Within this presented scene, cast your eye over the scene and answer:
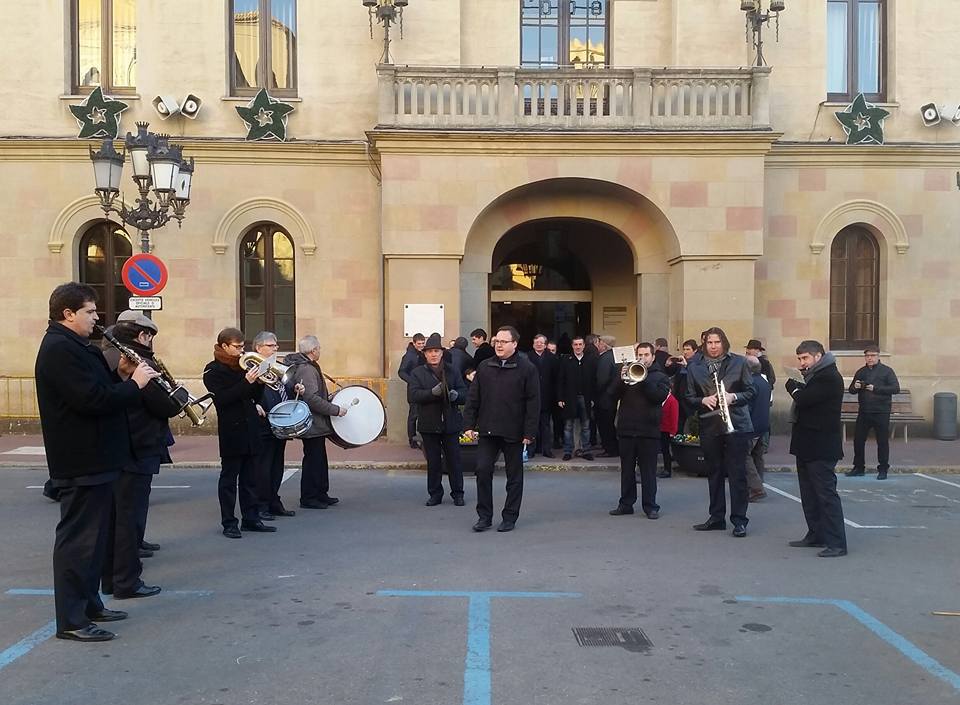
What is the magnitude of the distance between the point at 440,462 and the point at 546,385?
147 inches

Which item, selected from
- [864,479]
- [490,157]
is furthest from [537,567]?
[490,157]

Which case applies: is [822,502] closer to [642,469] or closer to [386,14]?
[642,469]

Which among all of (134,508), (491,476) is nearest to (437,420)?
(491,476)

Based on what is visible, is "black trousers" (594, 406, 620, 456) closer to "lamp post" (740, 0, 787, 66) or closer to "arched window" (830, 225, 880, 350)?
"arched window" (830, 225, 880, 350)

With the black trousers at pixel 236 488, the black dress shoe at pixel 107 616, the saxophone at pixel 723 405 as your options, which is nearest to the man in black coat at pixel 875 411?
the saxophone at pixel 723 405

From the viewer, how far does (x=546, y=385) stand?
1316 cm

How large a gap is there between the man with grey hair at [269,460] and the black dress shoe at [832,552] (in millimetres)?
5325

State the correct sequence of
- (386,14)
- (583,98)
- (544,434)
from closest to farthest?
(544,434) < (583,98) < (386,14)

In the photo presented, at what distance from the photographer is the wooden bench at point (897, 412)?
1520cm

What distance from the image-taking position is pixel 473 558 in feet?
23.8

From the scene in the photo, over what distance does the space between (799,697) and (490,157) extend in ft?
38.0

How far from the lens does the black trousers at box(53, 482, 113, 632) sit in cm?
511

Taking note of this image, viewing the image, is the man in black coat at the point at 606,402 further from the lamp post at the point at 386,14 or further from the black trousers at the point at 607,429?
the lamp post at the point at 386,14

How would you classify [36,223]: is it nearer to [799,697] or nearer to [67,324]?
[67,324]
